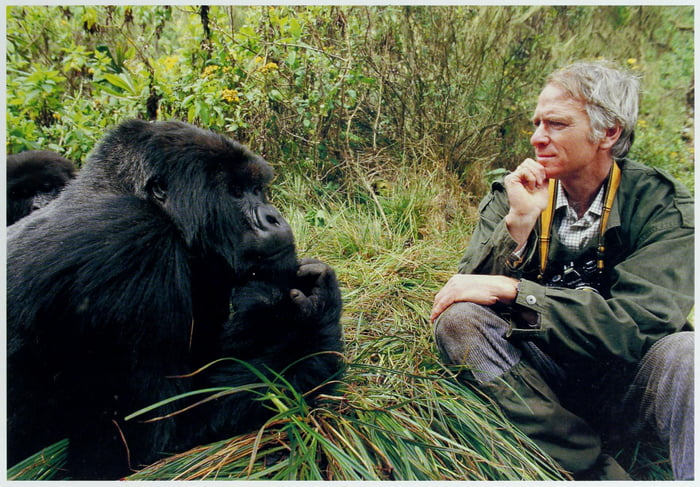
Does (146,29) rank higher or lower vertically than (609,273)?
higher

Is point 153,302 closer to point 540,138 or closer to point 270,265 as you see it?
point 270,265

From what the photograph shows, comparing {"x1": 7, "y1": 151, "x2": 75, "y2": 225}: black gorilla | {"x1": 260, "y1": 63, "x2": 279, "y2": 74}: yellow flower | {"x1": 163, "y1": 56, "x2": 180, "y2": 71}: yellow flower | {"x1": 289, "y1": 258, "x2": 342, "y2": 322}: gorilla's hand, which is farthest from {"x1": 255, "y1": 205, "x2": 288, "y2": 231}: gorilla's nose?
{"x1": 7, "y1": 151, "x2": 75, "y2": 225}: black gorilla

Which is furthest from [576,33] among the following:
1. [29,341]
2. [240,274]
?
[29,341]

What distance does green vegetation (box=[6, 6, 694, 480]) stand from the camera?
1.97 meters

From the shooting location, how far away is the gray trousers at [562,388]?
1.30m

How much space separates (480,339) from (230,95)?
1.43 meters

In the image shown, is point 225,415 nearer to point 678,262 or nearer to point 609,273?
point 609,273

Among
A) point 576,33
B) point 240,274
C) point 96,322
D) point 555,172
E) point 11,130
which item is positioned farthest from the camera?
point 576,33

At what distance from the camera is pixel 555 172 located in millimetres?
1566

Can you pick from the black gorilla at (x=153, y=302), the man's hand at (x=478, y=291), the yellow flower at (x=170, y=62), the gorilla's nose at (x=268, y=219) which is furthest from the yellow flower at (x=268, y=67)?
the man's hand at (x=478, y=291)

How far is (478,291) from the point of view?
4.88 feet

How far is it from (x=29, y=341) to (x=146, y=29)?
1.59m

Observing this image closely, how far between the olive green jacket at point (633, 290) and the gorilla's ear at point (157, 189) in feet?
3.51

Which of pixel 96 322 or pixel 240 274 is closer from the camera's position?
pixel 96 322
